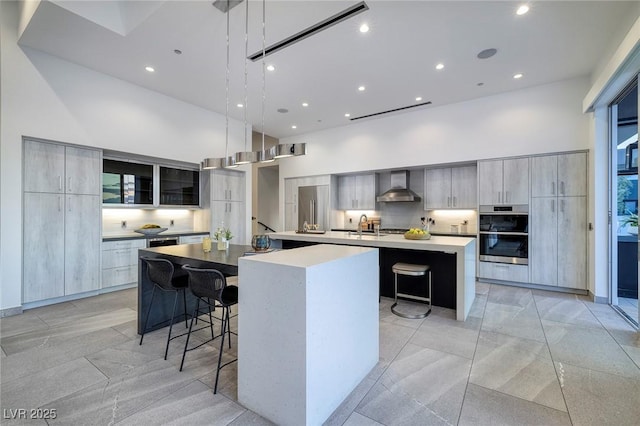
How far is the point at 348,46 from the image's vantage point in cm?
350

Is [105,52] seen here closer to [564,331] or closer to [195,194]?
[195,194]

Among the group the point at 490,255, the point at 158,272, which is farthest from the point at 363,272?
the point at 490,255

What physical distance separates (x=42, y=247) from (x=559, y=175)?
7.96 metres

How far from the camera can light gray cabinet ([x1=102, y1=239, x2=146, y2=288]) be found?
4.40 meters

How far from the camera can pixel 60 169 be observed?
393cm

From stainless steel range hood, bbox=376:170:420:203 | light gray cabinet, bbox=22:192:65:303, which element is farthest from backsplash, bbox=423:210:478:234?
light gray cabinet, bbox=22:192:65:303

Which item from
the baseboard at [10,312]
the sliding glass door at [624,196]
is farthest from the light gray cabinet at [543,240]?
the baseboard at [10,312]

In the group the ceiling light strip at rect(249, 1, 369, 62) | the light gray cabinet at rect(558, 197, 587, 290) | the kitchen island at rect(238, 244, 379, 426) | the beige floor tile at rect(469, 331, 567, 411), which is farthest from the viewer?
the light gray cabinet at rect(558, 197, 587, 290)

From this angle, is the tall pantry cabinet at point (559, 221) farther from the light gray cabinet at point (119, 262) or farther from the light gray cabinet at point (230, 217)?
the light gray cabinet at point (119, 262)

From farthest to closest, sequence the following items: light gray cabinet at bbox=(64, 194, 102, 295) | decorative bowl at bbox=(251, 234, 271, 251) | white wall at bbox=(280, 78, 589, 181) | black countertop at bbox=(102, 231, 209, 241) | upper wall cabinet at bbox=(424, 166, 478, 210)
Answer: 1. upper wall cabinet at bbox=(424, 166, 478, 210)
2. black countertop at bbox=(102, 231, 209, 241)
3. white wall at bbox=(280, 78, 589, 181)
4. light gray cabinet at bbox=(64, 194, 102, 295)
5. decorative bowl at bbox=(251, 234, 271, 251)

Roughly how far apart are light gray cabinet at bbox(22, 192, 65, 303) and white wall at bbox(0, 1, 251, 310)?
0.09m

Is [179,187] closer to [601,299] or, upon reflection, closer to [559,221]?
[559,221]

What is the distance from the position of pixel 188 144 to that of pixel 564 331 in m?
6.57

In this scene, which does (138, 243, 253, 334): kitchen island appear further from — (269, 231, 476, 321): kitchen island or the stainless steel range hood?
the stainless steel range hood
